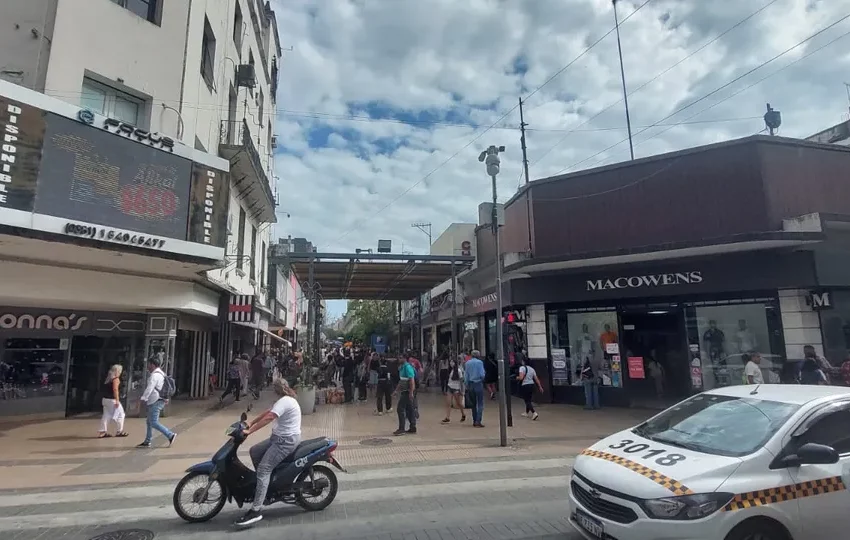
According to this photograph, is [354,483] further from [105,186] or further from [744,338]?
[744,338]

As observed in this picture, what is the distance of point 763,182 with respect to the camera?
13.2 metres

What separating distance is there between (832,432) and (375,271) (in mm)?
21231

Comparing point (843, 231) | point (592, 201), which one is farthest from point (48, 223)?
point (843, 231)

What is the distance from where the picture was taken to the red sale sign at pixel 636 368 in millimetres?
15234

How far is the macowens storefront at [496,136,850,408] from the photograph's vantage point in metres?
13.1

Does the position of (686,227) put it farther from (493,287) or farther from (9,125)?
(9,125)

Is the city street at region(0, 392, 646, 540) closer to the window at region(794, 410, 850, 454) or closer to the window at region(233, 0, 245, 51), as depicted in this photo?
the window at region(794, 410, 850, 454)

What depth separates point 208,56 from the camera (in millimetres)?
16000

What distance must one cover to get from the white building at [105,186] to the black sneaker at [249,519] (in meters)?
6.82

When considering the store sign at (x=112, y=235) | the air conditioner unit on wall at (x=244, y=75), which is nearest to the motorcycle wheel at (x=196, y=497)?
the store sign at (x=112, y=235)

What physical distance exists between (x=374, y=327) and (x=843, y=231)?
165 ft

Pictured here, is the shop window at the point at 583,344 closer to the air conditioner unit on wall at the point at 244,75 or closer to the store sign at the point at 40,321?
the store sign at the point at 40,321

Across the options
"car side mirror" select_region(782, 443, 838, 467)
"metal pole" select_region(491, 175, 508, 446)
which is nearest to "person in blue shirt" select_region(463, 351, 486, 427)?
"metal pole" select_region(491, 175, 508, 446)

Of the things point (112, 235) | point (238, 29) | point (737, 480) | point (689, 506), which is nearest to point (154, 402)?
point (112, 235)
